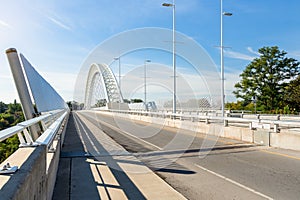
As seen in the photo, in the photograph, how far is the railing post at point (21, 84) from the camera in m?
7.28

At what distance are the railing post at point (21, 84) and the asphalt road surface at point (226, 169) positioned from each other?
148 inches

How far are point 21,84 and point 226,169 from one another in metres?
6.07

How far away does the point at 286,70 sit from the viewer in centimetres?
5041

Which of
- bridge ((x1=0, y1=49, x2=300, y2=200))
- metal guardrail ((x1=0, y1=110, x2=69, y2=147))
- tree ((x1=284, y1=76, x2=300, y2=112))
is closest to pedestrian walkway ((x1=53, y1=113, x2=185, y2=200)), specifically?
bridge ((x1=0, y1=49, x2=300, y2=200))

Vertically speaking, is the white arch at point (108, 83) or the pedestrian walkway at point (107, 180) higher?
the white arch at point (108, 83)

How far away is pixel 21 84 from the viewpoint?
7629mm

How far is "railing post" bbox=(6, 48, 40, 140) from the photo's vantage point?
7.28 metres

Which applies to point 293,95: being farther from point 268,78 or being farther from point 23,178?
point 23,178

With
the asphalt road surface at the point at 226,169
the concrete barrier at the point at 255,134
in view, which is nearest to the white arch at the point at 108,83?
the concrete barrier at the point at 255,134

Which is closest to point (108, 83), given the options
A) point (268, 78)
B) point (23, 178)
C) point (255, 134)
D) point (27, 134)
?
point (268, 78)

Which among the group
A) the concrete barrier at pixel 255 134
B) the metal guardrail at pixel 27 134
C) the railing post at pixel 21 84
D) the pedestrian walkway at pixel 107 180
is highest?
the railing post at pixel 21 84

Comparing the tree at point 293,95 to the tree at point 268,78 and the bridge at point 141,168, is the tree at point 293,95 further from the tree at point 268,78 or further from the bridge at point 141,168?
the bridge at point 141,168

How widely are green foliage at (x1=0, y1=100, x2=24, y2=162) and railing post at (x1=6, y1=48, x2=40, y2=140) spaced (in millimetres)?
502

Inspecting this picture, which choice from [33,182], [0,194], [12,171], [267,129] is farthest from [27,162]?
[267,129]
